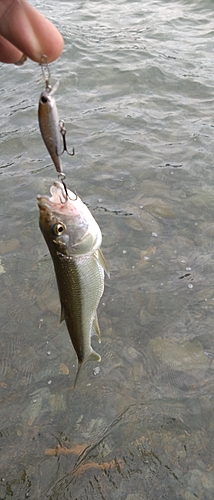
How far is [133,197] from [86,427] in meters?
3.44

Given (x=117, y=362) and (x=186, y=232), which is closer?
(x=117, y=362)

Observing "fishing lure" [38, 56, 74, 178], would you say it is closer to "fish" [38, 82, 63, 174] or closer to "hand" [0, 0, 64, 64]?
"fish" [38, 82, 63, 174]

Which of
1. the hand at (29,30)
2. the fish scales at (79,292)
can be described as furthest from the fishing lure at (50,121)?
the fish scales at (79,292)

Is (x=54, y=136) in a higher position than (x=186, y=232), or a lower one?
higher

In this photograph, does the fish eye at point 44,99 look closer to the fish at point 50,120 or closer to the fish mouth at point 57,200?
the fish at point 50,120

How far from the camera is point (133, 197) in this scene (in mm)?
6512

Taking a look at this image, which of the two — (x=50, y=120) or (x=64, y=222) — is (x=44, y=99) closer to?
(x=50, y=120)

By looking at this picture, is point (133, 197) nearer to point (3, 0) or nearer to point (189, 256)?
point (189, 256)

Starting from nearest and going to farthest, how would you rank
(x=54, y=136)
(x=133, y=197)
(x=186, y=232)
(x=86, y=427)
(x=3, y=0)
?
1. (x=54, y=136)
2. (x=3, y=0)
3. (x=86, y=427)
4. (x=186, y=232)
5. (x=133, y=197)

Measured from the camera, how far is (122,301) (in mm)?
5113

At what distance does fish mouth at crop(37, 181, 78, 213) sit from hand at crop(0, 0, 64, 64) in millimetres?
664

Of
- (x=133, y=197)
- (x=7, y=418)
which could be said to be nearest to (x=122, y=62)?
(x=133, y=197)

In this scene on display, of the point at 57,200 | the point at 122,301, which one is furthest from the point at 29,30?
the point at 122,301

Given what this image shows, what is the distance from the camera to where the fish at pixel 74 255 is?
2.54 metres
